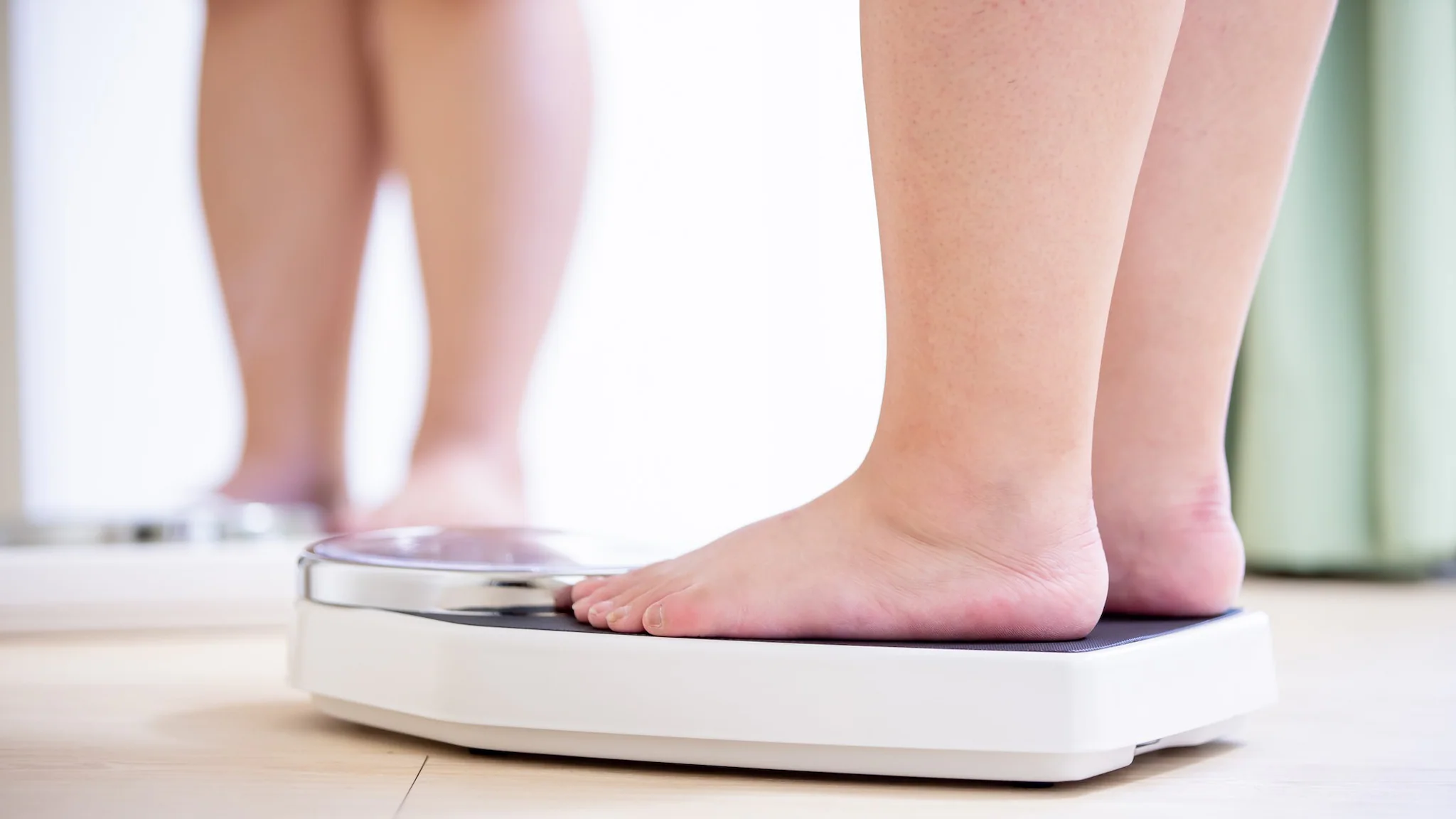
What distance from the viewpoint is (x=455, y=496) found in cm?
123

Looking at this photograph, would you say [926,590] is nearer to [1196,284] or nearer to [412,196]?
[1196,284]

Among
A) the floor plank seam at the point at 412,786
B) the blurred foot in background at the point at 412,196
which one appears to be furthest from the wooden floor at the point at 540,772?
the blurred foot in background at the point at 412,196

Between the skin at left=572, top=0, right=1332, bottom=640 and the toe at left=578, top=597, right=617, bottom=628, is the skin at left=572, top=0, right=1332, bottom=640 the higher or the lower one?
the higher one

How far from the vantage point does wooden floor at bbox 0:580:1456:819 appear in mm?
546

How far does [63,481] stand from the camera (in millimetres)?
1819

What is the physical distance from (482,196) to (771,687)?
0.89 metres

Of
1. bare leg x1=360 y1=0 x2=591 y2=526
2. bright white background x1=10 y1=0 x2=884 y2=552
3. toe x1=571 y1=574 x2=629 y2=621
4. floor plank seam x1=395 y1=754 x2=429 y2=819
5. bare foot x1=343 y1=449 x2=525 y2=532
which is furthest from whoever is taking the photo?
bright white background x1=10 y1=0 x2=884 y2=552

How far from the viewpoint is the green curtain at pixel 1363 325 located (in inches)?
59.3

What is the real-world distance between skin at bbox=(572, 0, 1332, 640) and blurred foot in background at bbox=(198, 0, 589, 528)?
0.66 m

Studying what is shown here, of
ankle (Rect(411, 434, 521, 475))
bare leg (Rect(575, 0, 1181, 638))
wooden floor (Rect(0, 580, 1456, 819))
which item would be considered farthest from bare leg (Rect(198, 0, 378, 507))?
bare leg (Rect(575, 0, 1181, 638))

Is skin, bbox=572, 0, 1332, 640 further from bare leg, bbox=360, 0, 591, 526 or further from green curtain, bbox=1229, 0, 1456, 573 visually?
green curtain, bbox=1229, 0, 1456, 573

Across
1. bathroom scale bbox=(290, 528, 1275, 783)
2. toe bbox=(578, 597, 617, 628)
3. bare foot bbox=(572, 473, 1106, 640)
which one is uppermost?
bare foot bbox=(572, 473, 1106, 640)

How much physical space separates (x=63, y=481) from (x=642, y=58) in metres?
1.11

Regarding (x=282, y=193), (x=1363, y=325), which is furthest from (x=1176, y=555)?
(x=282, y=193)
